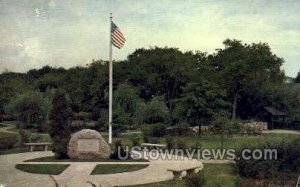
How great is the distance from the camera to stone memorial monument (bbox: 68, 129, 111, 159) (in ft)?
55.6

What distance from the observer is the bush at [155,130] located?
24703mm

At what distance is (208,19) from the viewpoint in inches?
740

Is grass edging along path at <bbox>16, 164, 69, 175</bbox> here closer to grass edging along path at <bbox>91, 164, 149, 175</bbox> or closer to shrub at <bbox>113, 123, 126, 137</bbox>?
grass edging along path at <bbox>91, 164, 149, 175</bbox>

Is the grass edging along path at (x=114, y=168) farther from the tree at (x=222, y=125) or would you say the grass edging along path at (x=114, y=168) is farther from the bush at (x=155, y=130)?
the bush at (x=155, y=130)

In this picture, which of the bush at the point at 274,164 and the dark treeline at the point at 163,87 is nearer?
the bush at the point at 274,164

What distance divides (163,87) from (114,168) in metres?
15.6

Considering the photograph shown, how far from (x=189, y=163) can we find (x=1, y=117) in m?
15.2

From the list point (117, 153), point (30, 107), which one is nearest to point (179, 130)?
point (30, 107)

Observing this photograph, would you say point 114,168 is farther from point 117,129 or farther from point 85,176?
point 117,129

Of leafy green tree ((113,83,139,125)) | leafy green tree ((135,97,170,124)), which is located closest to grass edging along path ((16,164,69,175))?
leafy green tree ((113,83,139,125))

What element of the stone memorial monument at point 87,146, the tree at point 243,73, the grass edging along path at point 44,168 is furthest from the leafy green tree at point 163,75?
the grass edging along path at point 44,168

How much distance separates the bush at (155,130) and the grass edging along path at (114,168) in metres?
8.54

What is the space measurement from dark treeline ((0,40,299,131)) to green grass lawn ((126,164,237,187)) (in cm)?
852

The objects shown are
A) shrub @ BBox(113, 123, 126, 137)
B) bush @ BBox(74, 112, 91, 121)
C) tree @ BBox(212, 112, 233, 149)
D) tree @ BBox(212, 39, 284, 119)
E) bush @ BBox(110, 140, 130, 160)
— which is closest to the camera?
bush @ BBox(110, 140, 130, 160)
